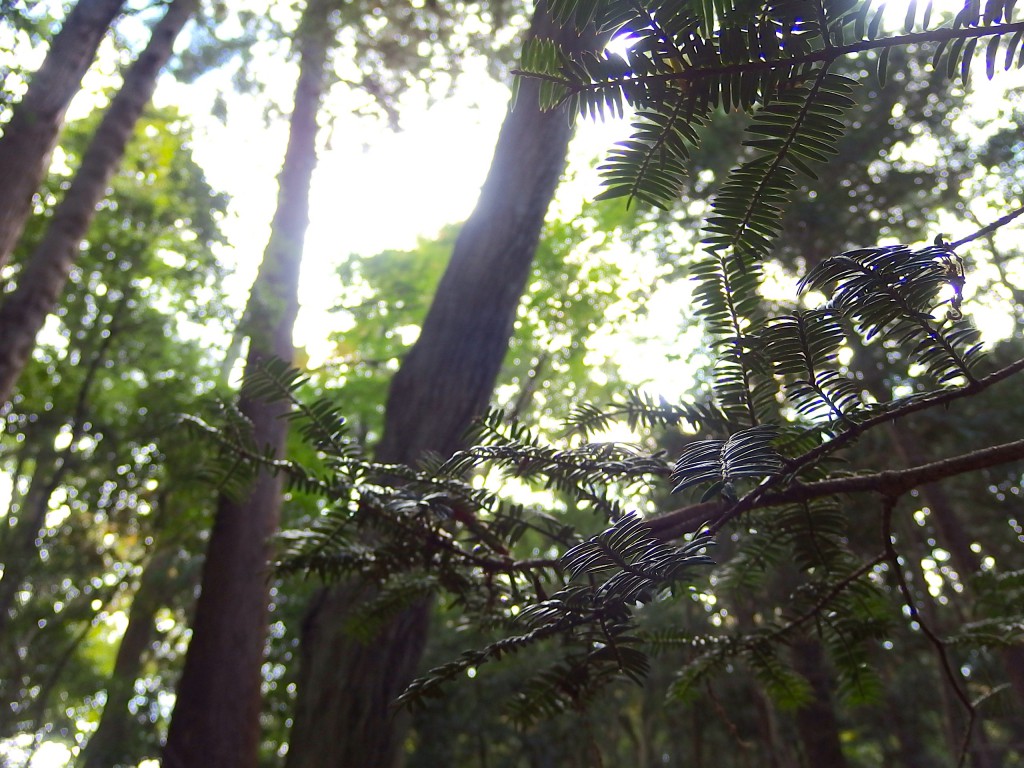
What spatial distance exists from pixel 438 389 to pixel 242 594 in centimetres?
274

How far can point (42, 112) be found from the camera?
456 centimetres

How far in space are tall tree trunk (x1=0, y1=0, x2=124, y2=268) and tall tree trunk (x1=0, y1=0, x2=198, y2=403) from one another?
21 centimetres

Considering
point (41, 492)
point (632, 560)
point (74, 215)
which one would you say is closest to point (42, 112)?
point (74, 215)

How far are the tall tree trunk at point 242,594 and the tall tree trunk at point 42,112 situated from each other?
5.27ft

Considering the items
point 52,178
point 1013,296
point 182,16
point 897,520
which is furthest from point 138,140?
point 1013,296

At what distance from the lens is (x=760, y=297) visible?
1280 millimetres

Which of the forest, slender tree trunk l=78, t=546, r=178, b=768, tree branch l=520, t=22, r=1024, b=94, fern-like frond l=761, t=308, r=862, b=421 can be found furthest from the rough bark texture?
tree branch l=520, t=22, r=1024, b=94

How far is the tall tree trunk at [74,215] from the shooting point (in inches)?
170

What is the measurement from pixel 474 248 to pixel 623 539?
255 cm

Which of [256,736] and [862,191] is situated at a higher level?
[862,191]

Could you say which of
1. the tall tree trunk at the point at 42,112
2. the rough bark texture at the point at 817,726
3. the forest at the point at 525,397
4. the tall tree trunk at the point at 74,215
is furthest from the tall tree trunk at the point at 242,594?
the rough bark texture at the point at 817,726

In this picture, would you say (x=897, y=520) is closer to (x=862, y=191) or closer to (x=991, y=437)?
(x=991, y=437)

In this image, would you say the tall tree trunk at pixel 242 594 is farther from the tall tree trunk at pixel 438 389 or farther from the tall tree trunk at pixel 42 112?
the tall tree trunk at pixel 42 112

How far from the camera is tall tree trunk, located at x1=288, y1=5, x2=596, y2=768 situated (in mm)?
2432
